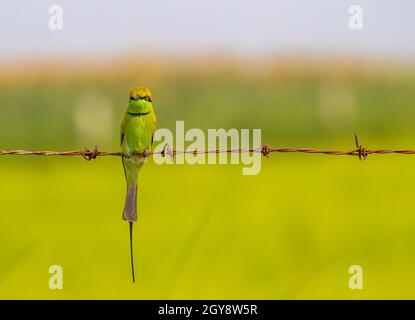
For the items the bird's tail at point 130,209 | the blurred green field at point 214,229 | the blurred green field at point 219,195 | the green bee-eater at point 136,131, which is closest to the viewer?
the bird's tail at point 130,209

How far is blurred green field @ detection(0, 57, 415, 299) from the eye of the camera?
7.31m

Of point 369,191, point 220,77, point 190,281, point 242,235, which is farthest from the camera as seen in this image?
point 220,77

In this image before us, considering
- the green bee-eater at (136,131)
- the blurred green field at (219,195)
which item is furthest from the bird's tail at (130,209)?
the blurred green field at (219,195)

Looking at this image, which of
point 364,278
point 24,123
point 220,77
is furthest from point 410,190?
point 24,123

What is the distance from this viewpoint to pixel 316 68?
36.9 ft

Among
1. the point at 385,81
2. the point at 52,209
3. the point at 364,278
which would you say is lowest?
the point at 364,278

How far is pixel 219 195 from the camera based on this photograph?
29.6ft

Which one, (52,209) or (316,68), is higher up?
(316,68)

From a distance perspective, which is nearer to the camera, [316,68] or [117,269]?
[117,269]

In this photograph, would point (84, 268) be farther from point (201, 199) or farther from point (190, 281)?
point (201, 199)

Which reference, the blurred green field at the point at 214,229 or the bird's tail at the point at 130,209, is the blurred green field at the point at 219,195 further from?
the bird's tail at the point at 130,209

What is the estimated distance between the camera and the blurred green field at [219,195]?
24.0ft

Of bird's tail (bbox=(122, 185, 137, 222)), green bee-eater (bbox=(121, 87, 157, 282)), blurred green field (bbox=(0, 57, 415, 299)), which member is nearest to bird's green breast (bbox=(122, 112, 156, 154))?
green bee-eater (bbox=(121, 87, 157, 282))

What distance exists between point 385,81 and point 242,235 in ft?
12.6
